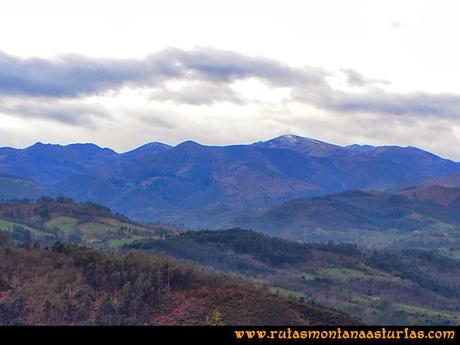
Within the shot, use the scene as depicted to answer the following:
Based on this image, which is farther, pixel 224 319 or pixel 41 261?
pixel 41 261

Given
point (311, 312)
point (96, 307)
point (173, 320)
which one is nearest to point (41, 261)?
point (96, 307)

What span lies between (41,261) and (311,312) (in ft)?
231

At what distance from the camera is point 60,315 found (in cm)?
13875
